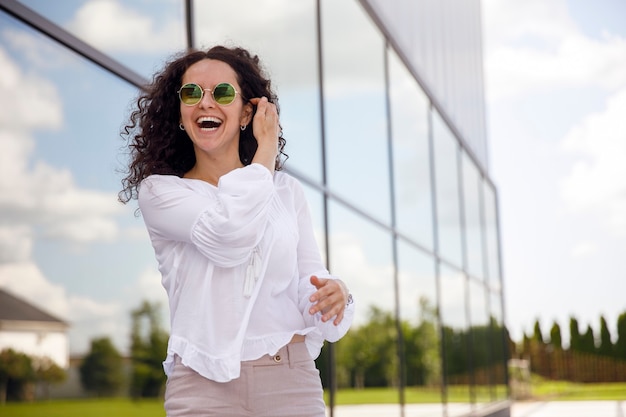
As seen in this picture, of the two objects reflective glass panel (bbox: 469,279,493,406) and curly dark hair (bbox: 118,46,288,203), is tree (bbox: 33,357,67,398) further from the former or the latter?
reflective glass panel (bbox: 469,279,493,406)

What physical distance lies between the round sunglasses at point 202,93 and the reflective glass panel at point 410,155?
252 inches

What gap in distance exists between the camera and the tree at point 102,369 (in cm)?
297

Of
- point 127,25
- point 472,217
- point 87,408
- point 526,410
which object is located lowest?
point 526,410

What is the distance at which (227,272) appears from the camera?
172 cm

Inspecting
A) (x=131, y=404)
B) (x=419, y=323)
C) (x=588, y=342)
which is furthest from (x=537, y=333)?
(x=131, y=404)

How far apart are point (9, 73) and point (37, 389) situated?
902 millimetres

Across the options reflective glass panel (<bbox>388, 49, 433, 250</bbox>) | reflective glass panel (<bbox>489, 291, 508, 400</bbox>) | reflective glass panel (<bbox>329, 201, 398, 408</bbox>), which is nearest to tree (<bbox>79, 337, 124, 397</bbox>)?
reflective glass panel (<bbox>329, 201, 398, 408</bbox>)

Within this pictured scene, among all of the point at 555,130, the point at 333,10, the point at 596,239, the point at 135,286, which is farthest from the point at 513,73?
the point at 135,286

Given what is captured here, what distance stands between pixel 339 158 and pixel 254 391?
4751mm

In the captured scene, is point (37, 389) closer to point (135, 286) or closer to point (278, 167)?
point (135, 286)

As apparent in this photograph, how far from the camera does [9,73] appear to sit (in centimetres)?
269

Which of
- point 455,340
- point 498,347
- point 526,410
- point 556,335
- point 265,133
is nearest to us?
point 265,133

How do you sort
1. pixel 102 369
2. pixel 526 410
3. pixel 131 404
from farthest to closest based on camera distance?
pixel 526 410 → pixel 131 404 → pixel 102 369

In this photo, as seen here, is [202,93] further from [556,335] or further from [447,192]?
[556,335]
